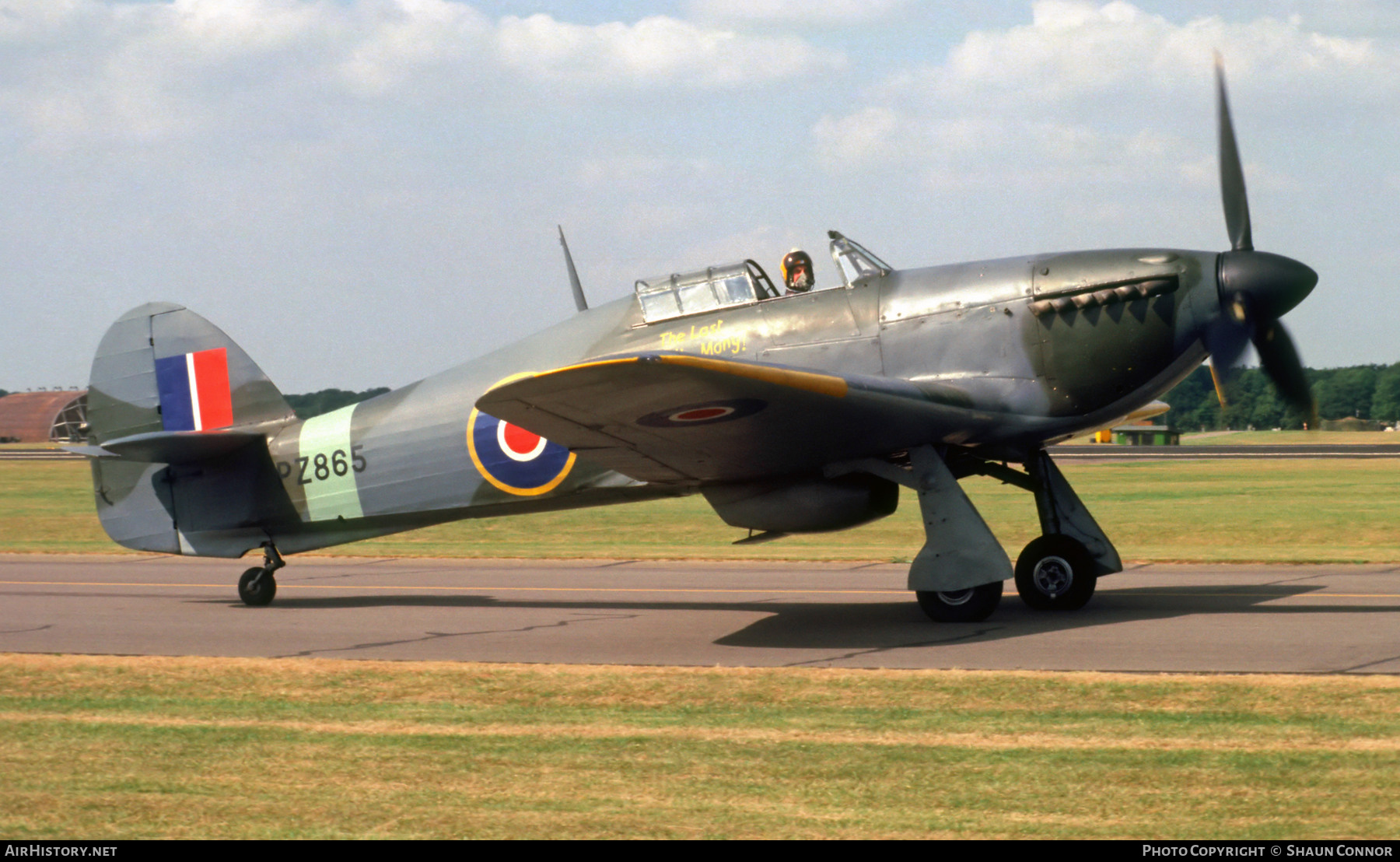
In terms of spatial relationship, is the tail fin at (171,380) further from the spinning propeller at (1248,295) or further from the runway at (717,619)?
the spinning propeller at (1248,295)

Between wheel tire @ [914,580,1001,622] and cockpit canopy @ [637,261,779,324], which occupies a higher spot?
cockpit canopy @ [637,261,779,324]

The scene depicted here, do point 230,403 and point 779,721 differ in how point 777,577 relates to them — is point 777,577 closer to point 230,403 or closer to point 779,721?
point 230,403

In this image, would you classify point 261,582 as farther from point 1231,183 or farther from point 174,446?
point 1231,183

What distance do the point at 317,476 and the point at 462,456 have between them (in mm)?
1965

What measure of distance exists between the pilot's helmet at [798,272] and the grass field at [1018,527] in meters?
7.48

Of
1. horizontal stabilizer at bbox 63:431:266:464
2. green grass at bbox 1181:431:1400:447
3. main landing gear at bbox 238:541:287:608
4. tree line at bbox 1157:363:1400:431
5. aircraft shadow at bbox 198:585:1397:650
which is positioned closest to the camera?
aircraft shadow at bbox 198:585:1397:650

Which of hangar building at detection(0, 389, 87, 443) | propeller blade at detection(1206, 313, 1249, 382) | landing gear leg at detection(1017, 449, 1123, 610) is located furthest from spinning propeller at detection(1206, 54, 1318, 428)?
hangar building at detection(0, 389, 87, 443)

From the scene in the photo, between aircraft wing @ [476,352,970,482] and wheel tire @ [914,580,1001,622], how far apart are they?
1.32m

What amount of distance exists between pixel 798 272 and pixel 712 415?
96.7 inches

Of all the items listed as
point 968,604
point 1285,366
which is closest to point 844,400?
point 968,604

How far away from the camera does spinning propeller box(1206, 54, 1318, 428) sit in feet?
35.8

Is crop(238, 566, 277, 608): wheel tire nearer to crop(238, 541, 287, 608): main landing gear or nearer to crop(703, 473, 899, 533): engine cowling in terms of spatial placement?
crop(238, 541, 287, 608): main landing gear
